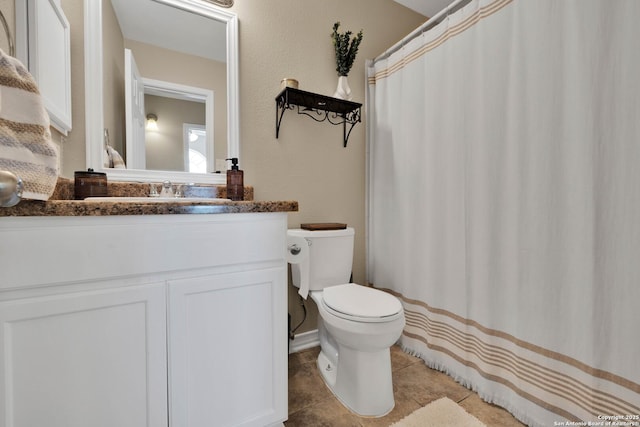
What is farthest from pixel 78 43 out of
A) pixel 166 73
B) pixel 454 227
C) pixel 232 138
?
pixel 454 227

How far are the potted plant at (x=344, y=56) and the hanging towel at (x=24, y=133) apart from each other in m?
1.49

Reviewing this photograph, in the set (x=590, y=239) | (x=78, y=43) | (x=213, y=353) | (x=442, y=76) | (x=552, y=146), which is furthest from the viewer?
(x=442, y=76)

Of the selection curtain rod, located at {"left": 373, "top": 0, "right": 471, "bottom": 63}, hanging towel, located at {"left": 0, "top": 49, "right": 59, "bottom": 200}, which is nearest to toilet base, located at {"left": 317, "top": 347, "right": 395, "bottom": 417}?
hanging towel, located at {"left": 0, "top": 49, "right": 59, "bottom": 200}

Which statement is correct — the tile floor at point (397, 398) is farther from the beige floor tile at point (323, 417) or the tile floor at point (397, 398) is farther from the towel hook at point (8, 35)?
the towel hook at point (8, 35)

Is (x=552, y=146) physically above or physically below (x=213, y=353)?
above

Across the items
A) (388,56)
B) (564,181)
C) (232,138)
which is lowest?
(564,181)

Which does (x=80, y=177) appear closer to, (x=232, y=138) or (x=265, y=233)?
(x=232, y=138)

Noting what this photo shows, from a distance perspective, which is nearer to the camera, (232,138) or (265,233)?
(265,233)

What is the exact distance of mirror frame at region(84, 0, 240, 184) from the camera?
3.91 feet

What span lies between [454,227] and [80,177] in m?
1.76

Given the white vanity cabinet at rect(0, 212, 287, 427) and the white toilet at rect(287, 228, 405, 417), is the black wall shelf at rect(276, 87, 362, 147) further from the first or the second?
the white vanity cabinet at rect(0, 212, 287, 427)

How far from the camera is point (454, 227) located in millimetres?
1434

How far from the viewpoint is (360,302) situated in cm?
127

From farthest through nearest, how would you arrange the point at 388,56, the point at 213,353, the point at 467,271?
1. the point at 388,56
2. the point at 467,271
3. the point at 213,353
